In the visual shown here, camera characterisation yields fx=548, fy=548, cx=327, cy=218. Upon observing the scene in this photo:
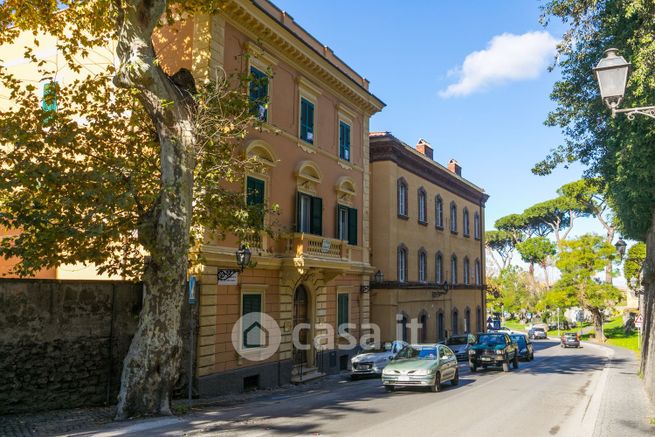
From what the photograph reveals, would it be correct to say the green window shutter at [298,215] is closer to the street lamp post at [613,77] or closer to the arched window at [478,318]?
the street lamp post at [613,77]

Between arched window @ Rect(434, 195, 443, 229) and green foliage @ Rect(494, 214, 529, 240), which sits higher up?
green foliage @ Rect(494, 214, 529, 240)

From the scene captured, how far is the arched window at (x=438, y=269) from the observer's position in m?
37.7

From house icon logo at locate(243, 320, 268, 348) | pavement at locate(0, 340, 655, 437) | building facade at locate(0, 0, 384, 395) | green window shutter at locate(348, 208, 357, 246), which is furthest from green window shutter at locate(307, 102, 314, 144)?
pavement at locate(0, 340, 655, 437)

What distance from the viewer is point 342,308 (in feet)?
82.7

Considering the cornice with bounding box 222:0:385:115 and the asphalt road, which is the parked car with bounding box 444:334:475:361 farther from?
the cornice with bounding box 222:0:385:115

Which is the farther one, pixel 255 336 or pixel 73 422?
pixel 255 336

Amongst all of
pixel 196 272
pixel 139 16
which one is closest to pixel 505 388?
pixel 196 272

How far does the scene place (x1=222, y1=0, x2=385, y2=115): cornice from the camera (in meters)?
18.6

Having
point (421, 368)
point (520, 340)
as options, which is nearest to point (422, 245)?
point (520, 340)

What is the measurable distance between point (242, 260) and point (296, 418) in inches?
201

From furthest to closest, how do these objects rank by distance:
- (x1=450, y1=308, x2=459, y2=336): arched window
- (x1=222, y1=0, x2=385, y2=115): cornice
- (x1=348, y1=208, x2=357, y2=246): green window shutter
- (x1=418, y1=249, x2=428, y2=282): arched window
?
(x1=450, y1=308, x2=459, y2=336): arched window < (x1=418, y1=249, x2=428, y2=282): arched window < (x1=348, y1=208, x2=357, y2=246): green window shutter < (x1=222, y1=0, x2=385, y2=115): cornice

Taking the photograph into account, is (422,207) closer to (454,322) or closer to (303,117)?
(454,322)

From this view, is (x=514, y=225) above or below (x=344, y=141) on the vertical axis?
above

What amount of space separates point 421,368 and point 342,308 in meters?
8.80
